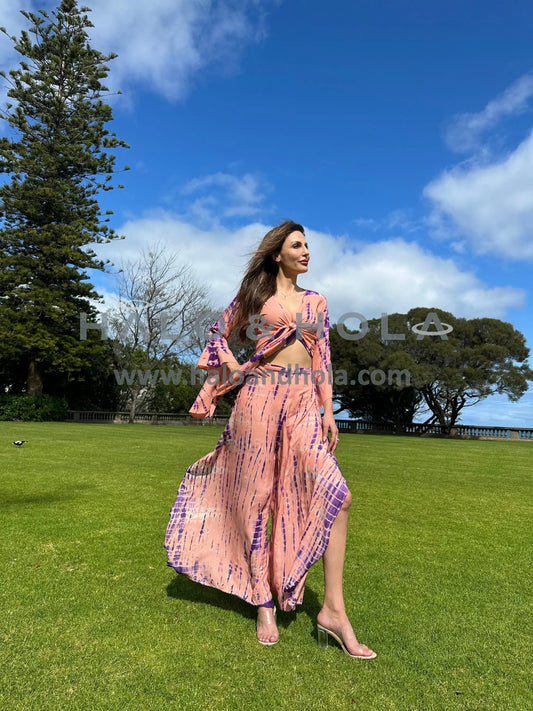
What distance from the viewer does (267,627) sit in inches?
85.3

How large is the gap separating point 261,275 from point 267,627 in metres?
1.77

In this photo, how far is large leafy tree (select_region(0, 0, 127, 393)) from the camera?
79.8 feet

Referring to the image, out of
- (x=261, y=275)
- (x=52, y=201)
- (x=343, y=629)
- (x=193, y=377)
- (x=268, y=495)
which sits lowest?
(x=343, y=629)

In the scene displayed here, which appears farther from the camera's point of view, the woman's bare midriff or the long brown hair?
the long brown hair

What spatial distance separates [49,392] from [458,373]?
25066 mm

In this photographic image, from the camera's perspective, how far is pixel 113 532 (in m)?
3.91

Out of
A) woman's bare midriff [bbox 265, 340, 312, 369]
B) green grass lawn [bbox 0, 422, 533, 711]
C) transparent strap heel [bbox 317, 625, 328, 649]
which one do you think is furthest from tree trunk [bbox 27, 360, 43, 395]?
transparent strap heel [bbox 317, 625, 328, 649]

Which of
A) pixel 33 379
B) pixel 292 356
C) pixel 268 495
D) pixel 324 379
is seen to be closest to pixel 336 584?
pixel 268 495

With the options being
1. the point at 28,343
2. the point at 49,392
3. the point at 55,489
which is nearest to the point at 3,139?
the point at 28,343

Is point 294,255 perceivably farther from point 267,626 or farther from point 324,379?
point 267,626

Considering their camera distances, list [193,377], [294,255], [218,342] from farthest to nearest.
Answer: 1. [193,377]
2. [218,342]
3. [294,255]

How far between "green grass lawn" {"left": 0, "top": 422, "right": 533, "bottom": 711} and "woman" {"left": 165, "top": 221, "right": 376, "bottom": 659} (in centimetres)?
22

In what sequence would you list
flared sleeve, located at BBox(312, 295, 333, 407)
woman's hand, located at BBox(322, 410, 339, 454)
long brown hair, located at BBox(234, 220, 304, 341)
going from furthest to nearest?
long brown hair, located at BBox(234, 220, 304, 341)
flared sleeve, located at BBox(312, 295, 333, 407)
woman's hand, located at BBox(322, 410, 339, 454)

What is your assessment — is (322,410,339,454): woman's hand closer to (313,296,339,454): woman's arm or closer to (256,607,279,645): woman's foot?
(313,296,339,454): woman's arm
